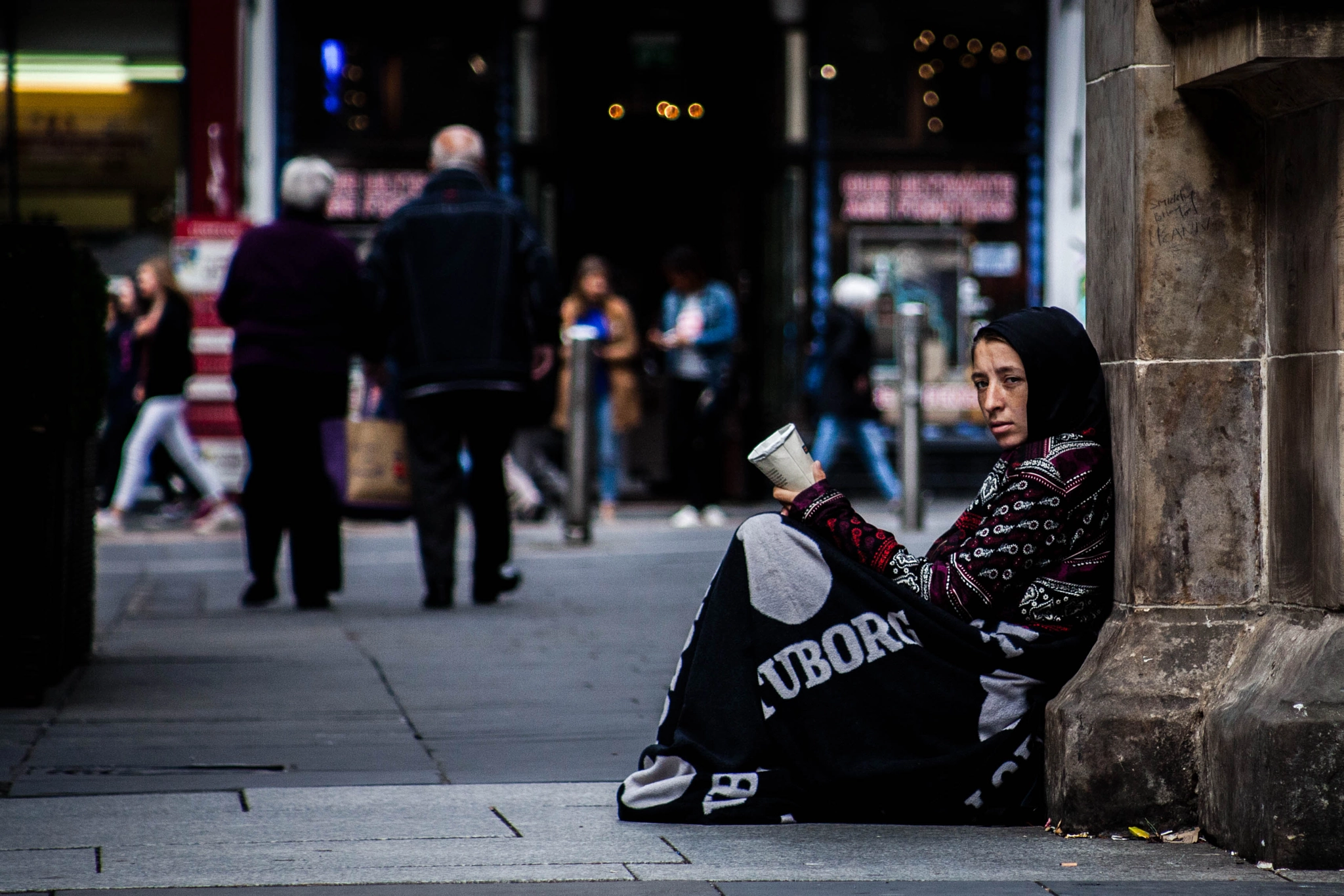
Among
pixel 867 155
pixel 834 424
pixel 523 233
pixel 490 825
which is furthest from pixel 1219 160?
pixel 867 155

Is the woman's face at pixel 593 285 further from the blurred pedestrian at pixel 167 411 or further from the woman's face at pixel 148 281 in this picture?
the woman's face at pixel 148 281

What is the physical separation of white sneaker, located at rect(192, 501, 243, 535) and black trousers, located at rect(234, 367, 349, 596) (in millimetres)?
4416

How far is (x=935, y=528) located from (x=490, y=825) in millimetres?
8327

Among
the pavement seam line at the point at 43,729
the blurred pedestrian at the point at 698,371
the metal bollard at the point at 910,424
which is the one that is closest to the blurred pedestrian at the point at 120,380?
the blurred pedestrian at the point at 698,371

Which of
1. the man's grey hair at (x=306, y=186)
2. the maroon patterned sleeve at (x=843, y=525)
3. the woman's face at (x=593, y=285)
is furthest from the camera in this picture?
the woman's face at (x=593, y=285)

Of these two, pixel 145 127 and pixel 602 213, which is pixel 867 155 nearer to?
pixel 602 213

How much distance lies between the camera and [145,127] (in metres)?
14.6

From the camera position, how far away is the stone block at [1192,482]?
3.87 m

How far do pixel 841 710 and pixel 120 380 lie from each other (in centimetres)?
1037

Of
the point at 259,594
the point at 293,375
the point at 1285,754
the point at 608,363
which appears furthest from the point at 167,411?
the point at 1285,754

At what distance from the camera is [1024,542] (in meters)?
3.92

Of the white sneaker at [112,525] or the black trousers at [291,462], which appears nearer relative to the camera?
the black trousers at [291,462]

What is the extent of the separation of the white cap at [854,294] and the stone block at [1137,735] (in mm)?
9233

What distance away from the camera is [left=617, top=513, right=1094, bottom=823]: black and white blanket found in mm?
3941
